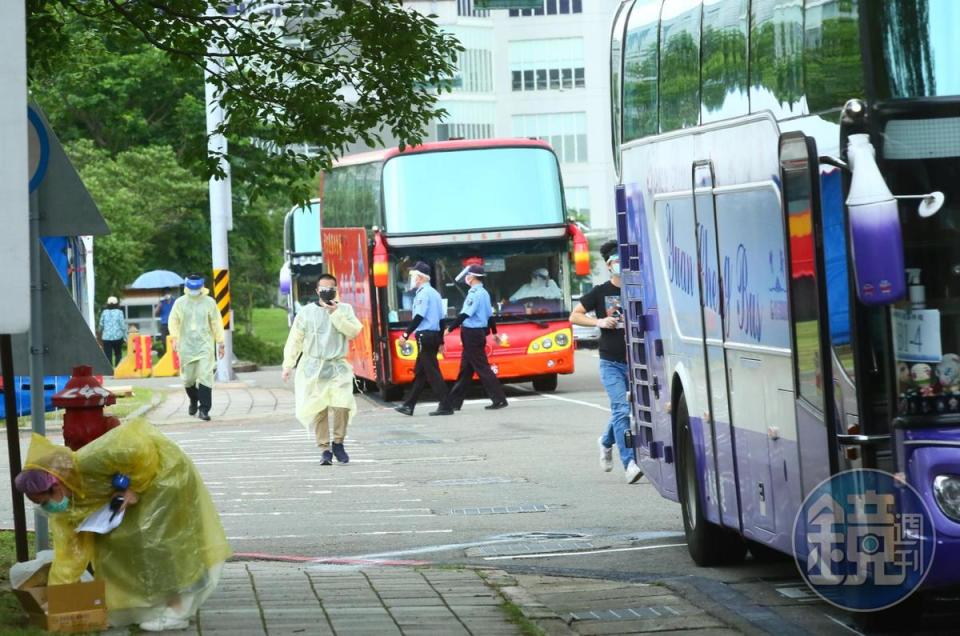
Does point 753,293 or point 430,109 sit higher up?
point 430,109

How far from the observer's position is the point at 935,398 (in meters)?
7.58

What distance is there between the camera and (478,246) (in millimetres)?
29172

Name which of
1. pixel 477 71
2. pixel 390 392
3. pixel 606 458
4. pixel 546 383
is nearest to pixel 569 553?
pixel 606 458

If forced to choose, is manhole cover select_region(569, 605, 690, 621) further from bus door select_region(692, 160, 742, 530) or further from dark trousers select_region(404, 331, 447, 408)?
dark trousers select_region(404, 331, 447, 408)

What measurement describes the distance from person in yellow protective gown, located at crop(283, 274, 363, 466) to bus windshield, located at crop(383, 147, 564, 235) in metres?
9.96

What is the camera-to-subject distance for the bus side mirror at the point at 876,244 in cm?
701

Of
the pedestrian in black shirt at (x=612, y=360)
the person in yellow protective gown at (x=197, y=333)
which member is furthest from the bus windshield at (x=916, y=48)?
the person in yellow protective gown at (x=197, y=333)

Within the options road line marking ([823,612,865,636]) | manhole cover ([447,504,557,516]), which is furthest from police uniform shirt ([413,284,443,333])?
road line marking ([823,612,865,636])

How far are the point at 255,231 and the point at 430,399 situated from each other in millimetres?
31056

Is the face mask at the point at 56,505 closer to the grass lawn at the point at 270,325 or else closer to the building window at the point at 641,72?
the building window at the point at 641,72

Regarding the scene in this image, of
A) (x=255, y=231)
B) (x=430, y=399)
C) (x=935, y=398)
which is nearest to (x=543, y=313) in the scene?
(x=430, y=399)

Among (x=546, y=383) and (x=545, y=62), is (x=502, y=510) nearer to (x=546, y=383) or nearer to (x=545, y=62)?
(x=546, y=383)

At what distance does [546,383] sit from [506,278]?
7.80 feet

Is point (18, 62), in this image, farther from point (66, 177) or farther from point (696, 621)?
point (696, 621)
